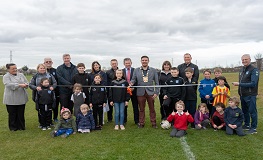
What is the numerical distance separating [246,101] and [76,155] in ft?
15.0

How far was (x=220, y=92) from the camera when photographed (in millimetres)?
7219

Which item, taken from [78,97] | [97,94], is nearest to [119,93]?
[97,94]

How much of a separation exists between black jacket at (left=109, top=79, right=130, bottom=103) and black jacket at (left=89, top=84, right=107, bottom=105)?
0.23 meters

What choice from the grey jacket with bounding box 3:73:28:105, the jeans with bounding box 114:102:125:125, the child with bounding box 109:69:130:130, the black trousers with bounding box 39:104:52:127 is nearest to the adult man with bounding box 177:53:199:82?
the child with bounding box 109:69:130:130

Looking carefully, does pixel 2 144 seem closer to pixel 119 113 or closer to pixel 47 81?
pixel 47 81

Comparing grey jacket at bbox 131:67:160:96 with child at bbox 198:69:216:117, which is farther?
child at bbox 198:69:216:117

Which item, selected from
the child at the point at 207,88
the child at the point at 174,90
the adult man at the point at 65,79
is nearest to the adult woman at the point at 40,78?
the adult man at the point at 65,79

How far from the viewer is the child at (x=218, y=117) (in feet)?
23.1

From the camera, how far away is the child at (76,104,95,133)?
7.05 metres

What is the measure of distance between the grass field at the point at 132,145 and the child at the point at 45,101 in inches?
15.4

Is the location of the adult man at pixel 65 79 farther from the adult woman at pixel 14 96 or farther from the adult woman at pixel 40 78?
the adult woman at pixel 14 96

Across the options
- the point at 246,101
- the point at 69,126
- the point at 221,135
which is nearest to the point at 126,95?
the point at 69,126

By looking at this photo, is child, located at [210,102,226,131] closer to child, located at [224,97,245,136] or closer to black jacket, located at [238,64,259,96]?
child, located at [224,97,245,136]

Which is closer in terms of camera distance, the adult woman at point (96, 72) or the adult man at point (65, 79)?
the adult woman at point (96, 72)
